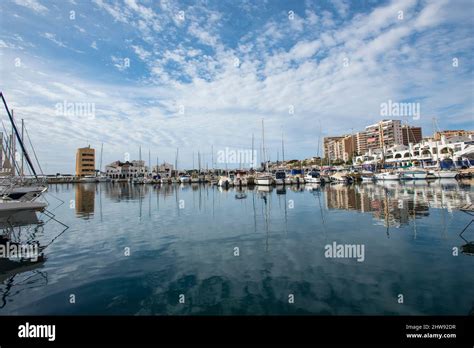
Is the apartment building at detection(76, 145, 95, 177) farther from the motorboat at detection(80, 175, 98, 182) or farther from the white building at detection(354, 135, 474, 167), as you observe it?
the white building at detection(354, 135, 474, 167)

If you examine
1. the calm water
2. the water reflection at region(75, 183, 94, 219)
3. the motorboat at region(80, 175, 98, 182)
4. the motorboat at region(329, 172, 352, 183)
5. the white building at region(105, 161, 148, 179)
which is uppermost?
the white building at region(105, 161, 148, 179)

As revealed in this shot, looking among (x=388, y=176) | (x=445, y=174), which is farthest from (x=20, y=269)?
(x=445, y=174)

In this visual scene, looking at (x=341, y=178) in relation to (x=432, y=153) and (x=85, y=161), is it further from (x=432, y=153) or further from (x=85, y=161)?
(x=85, y=161)

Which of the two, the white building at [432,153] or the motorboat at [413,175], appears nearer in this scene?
the motorboat at [413,175]

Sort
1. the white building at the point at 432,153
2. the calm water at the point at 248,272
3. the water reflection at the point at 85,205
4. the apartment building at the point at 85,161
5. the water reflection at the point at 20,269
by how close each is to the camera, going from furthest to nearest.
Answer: the apartment building at the point at 85,161 → the white building at the point at 432,153 → the water reflection at the point at 85,205 → the water reflection at the point at 20,269 → the calm water at the point at 248,272

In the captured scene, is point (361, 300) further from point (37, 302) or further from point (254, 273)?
point (37, 302)

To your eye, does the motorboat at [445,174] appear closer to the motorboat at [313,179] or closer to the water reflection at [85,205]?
the motorboat at [313,179]

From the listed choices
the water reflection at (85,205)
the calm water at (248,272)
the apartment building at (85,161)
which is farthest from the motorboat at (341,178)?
the apartment building at (85,161)

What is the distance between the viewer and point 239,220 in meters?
27.1

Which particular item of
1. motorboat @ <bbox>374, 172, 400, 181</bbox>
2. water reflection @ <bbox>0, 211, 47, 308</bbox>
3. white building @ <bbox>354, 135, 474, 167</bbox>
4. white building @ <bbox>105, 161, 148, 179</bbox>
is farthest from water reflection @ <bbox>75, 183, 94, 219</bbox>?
white building @ <bbox>105, 161, 148, 179</bbox>

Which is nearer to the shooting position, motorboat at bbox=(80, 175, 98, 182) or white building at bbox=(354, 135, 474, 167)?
white building at bbox=(354, 135, 474, 167)
